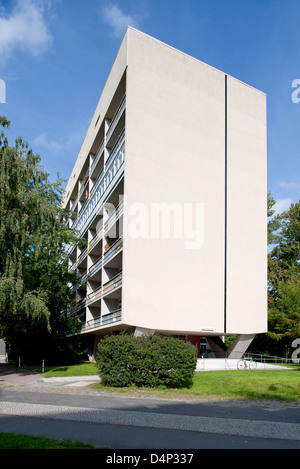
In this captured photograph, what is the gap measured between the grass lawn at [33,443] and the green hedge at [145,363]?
29.4 ft

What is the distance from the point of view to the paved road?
759 centimetres

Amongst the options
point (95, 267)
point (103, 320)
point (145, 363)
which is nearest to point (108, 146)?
point (95, 267)

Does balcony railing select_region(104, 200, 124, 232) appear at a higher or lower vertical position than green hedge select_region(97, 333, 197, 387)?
higher

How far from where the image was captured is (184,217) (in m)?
28.8

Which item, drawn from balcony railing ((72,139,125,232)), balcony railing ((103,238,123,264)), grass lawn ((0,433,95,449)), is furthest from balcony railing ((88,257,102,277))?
grass lawn ((0,433,95,449))

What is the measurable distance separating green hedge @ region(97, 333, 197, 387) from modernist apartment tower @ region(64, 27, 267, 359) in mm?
8492

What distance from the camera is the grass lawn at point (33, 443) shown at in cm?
666

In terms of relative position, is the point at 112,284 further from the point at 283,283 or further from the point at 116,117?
the point at 283,283

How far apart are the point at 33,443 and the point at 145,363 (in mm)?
9548

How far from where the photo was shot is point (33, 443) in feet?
22.5

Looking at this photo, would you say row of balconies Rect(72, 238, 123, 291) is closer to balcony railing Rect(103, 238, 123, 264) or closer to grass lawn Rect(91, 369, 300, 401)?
balcony railing Rect(103, 238, 123, 264)

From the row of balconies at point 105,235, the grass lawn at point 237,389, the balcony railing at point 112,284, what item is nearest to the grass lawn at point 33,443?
the grass lawn at point 237,389

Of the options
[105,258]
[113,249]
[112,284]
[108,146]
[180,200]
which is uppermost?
[108,146]

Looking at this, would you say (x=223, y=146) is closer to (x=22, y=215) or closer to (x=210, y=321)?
(x=210, y=321)
